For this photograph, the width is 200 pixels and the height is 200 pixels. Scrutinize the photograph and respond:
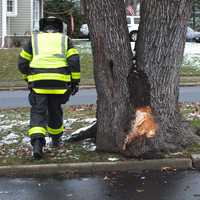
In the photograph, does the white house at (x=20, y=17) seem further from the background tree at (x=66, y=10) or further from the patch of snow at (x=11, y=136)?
the patch of snow at (x=11, y=136)

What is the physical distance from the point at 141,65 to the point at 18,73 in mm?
14977

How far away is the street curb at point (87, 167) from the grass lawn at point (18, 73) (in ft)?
41.7

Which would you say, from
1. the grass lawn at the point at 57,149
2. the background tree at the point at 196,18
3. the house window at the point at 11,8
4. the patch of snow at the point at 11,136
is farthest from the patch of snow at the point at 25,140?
the background tree at the point at 196,18

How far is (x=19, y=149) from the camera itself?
8.01 m

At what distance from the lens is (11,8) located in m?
33.8

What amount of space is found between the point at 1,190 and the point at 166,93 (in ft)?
7.73

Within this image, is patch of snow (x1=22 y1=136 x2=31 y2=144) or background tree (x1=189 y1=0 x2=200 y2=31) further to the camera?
background tree (x1=189 y1=0 x2=200 y2=31)

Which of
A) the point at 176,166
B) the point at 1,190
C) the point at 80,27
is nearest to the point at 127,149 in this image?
the point at 176,166

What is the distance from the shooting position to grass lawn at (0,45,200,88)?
66.9 ft

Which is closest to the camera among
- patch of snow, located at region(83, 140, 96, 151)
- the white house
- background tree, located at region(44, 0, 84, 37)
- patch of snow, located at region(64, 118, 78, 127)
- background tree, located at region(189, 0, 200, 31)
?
patch of snow, located at region(83, 140, 96, 151)

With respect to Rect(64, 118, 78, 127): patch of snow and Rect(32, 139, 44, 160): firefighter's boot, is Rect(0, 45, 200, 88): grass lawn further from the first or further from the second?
Rect(32, 139, 44, 160): firefighter's boot

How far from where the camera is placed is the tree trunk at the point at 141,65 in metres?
7.21

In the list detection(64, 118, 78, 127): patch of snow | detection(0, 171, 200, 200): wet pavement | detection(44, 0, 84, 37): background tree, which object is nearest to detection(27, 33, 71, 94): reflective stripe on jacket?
detection(0, 171, 200, 200): wet pavement

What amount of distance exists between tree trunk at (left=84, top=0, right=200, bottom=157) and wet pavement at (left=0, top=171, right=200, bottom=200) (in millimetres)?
533
